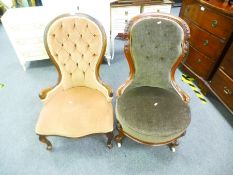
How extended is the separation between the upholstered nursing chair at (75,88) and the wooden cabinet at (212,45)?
1.17m

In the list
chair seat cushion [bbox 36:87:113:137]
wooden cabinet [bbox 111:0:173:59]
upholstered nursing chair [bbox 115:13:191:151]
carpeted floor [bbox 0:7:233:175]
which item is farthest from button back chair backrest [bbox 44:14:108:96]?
wooden cabinet [bbox 111:0:173:59]

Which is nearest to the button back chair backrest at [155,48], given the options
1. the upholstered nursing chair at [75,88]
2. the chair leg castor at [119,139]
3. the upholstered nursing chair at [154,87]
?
the upholstered nursing chair at [154,87]

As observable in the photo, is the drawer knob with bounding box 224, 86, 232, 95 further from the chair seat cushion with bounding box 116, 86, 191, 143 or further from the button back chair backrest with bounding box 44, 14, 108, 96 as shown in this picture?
the button back chair backrest with bounding box 44, 14, 108, 96

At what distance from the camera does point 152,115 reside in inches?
51.1

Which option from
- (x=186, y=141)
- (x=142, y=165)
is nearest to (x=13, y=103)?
(x=142, y=165)

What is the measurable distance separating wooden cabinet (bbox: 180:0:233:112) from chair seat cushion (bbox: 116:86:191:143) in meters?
0.71

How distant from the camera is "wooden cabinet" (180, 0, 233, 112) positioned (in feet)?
5.65

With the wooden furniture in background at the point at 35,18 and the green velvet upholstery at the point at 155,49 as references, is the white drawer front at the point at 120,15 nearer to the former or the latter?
the wooden furniture in background at the point at 35,18

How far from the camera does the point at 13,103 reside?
6.56ft

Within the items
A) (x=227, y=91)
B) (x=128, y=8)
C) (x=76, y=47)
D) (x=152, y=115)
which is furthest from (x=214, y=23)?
(x=76, y=47)

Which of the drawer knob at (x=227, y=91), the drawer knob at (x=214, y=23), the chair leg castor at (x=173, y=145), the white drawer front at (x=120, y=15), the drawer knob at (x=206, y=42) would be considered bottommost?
the chair leg castor at (x=173, y=145)

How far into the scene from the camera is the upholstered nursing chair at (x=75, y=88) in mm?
1329

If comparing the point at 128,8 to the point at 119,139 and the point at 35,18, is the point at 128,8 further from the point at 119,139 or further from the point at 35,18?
the point at 119,139

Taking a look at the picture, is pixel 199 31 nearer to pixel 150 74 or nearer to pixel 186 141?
pixel 150 74
